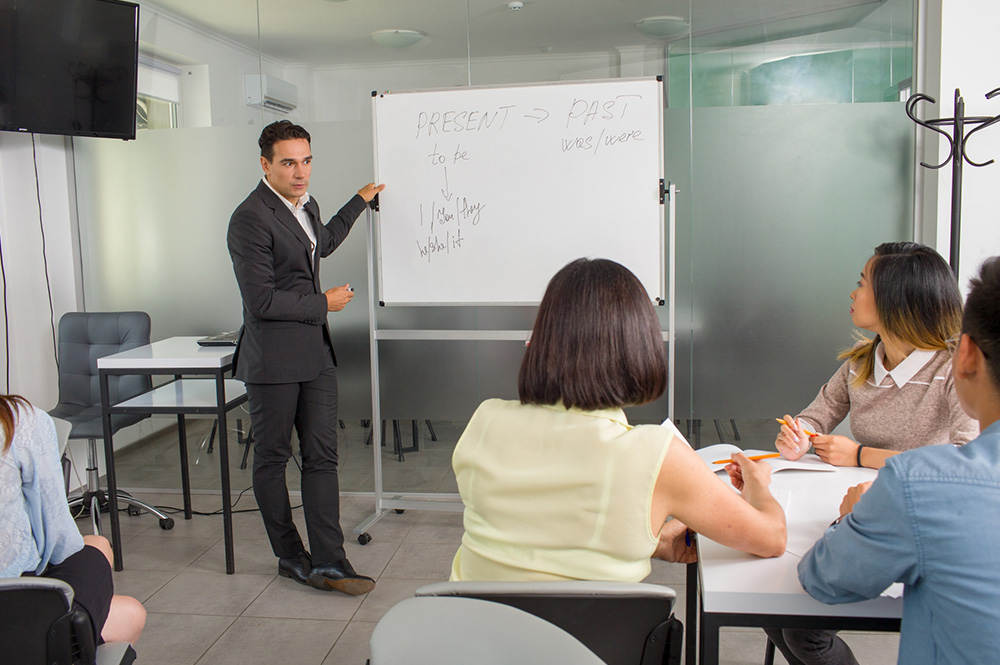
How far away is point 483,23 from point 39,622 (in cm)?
293

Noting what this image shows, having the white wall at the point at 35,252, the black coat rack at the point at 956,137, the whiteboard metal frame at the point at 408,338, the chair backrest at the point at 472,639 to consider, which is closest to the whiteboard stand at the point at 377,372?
the whiteboard metal frame at the point at 408,338

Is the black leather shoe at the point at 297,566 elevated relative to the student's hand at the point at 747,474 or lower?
lower

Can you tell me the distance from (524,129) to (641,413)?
1.41 m

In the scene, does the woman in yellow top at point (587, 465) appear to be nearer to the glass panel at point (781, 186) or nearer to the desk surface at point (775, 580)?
the desk surface at point (775, 580)

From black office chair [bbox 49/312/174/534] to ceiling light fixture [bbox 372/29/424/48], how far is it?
1.61 m

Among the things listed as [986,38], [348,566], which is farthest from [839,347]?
[348,566]

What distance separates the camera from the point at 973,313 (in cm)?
92

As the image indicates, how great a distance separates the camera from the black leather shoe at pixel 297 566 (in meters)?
2.69

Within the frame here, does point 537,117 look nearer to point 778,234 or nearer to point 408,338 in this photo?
point 408,338

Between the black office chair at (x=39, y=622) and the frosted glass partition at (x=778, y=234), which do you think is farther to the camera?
the frosted glass partition at (x=778, y=234)

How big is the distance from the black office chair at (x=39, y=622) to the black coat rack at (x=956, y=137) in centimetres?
304

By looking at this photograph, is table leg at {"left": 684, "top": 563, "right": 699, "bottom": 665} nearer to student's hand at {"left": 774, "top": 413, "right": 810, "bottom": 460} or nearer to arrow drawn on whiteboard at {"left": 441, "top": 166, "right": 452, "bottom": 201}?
student's hand at {"left": 774, "top": 413, "right": 810, "bottom": 460}

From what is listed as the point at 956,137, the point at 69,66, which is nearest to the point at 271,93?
the point at 69,66

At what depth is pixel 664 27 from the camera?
326cm
